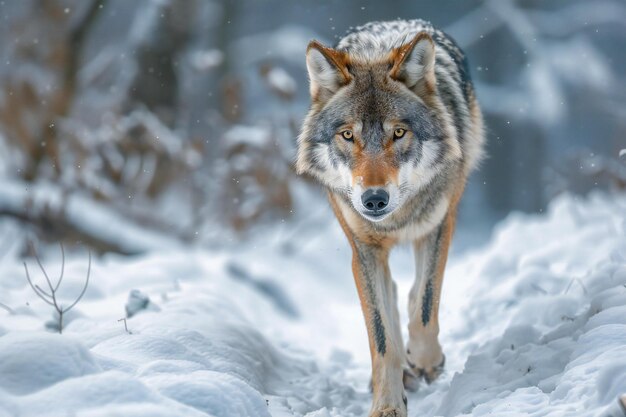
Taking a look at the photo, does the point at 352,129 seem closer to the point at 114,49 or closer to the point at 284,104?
the point at 284,104

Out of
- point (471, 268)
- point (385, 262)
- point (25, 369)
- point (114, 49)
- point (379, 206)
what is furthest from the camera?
point (114, 49)

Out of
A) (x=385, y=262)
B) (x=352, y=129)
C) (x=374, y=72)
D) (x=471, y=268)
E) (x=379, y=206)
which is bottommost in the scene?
(x=471, y=268)

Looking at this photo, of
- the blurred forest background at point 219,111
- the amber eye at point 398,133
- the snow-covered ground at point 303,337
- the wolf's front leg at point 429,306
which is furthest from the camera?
the blurred forest background at point 219,111

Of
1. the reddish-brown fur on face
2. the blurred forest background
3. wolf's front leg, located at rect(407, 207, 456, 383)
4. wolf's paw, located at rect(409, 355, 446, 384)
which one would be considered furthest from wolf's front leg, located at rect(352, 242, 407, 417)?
the blurred forest background

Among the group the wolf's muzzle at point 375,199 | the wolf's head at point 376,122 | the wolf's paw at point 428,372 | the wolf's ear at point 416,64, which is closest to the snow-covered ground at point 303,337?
the wolf's paw at point 428,372

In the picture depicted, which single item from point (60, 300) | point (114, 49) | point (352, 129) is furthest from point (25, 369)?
point (114, 49)

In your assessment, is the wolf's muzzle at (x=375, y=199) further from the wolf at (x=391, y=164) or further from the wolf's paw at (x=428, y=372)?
the wolf's paw at (x=428, y=372)

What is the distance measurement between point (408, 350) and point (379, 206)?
1232mm

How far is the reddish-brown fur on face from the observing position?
316cm

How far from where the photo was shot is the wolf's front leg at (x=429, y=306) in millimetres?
3875

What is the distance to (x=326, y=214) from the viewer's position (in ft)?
31.3

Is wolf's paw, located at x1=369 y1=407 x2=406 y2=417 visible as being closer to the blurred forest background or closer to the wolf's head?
the wolf's head

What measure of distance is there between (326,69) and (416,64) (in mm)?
446

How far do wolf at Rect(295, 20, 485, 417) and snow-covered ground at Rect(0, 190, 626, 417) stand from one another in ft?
0.91
